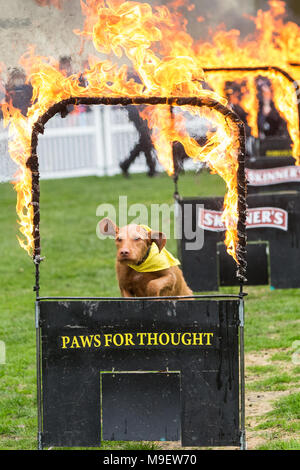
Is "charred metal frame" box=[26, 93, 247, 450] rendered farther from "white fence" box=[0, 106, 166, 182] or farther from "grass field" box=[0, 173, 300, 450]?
"white fence" box=[0, 106, 166, 182]

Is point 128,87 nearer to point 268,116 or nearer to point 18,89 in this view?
point 18,89

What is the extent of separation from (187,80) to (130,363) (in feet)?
7.72

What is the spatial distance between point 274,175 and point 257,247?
→ 10.3 ft

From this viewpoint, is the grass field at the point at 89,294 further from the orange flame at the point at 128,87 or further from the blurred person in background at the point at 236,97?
the blurred person in background at the point at 236,97

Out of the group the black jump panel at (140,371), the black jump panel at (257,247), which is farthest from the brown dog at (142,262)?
the black jump panel at (257,247)

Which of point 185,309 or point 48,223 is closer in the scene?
point 185,309

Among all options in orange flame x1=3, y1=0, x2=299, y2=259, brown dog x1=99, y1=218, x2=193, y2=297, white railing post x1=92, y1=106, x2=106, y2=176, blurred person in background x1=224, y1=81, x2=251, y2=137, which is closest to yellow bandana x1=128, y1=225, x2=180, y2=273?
brown dog x1=99, y1=218, x2=193, y2=297

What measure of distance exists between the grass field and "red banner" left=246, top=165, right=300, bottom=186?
7.23 feet

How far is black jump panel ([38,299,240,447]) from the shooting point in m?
5.75

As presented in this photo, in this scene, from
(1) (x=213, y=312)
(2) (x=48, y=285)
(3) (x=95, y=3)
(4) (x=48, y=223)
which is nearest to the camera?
(1) (x=213, y=312)

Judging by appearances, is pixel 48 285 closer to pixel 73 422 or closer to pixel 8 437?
pixel 8 437
